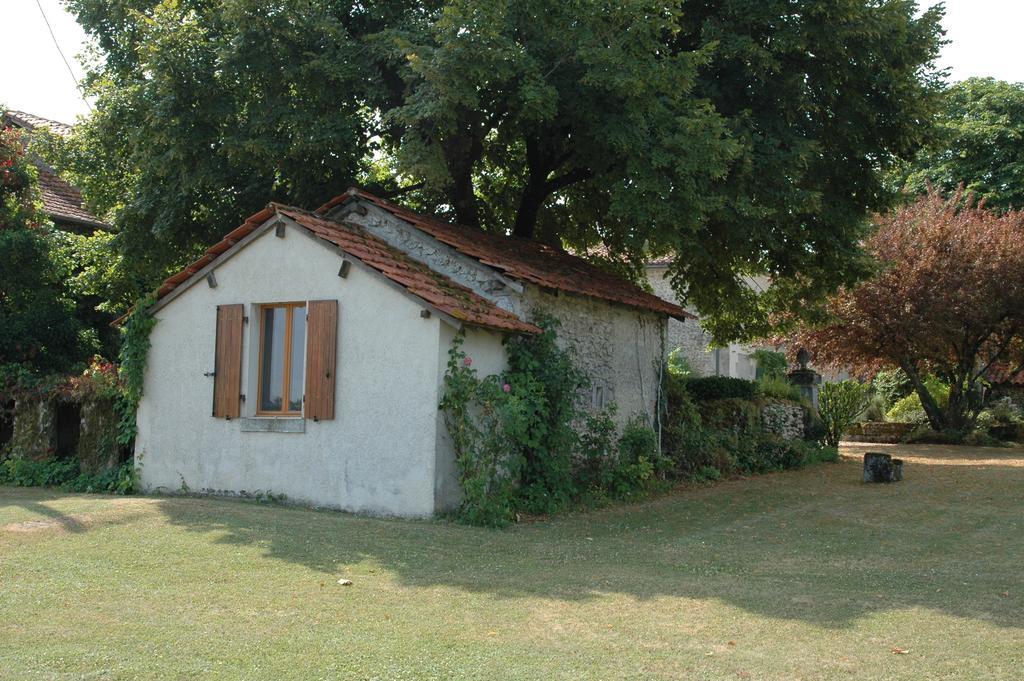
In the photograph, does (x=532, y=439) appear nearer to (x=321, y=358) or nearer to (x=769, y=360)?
(x=321, y=358)

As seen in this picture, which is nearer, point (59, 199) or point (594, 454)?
point (594, 454)

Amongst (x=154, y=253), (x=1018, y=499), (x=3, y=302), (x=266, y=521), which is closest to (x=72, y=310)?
(x=3, y=302)

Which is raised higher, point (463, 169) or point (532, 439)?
point (463, 169)

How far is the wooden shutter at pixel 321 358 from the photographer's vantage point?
12359mm


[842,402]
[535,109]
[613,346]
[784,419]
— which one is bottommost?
[784,419]

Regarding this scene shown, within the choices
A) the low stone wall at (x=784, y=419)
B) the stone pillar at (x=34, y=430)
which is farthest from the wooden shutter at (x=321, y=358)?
the low stone wall at (x=784, y=419)

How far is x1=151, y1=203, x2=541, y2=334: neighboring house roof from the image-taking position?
11.9 m

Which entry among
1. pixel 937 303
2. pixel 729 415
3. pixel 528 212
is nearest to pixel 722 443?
pixel 729 415

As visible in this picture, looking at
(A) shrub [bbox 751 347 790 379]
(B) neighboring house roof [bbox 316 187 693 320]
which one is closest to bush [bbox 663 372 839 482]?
(B) neighboring house roof [bbox 316 187 693 320]

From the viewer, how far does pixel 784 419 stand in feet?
71.2

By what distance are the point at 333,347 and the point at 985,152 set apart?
30.6 m

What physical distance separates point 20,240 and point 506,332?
9.86 m

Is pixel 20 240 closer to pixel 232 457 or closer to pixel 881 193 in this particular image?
pixel 232 457

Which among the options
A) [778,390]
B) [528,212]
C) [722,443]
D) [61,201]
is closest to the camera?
[722,443]
